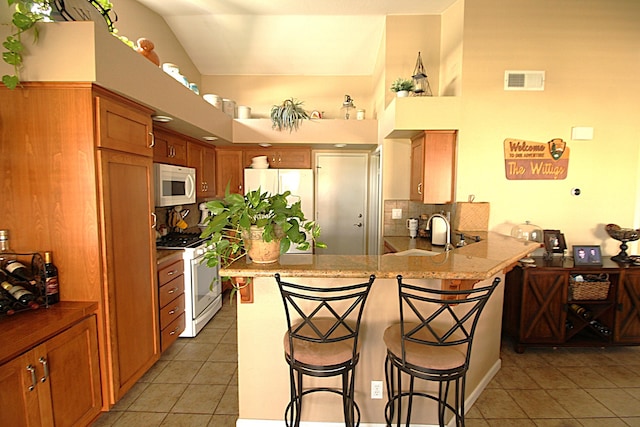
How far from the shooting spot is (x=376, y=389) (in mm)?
1788

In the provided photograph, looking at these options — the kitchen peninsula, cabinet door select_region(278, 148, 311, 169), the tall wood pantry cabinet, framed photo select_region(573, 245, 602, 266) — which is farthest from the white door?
the tall wood pantry cabinet

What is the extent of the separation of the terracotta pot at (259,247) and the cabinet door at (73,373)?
1.13 meters

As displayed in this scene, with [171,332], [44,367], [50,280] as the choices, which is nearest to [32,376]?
[44,367]

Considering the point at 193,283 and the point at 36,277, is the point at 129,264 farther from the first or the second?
the point at 193,283

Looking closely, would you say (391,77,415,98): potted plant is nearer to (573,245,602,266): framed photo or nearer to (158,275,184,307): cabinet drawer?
(573,245,602,266): framed photo

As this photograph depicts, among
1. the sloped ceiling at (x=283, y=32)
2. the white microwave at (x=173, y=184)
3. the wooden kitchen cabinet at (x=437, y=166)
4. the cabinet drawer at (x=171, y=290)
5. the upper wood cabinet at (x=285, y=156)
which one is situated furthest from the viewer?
the upper wood cabinet at (x=285, y=156)

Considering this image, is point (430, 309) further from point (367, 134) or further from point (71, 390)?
point (367, 134)

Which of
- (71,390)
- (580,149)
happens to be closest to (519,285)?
(580,149)

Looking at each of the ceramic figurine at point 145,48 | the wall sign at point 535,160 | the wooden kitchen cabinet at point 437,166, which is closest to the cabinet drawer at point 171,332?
the ceramic figurine at point 145,48

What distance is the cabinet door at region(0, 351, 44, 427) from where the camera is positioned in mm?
1295

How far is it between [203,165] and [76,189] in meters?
2.24

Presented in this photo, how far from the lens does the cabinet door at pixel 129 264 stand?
1853 mm

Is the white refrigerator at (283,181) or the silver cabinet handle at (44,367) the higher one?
the white refrigerator at (283,181)

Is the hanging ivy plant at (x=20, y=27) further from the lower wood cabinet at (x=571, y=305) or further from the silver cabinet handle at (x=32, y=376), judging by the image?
the lower wood cabinet at (x=571, y=305)
